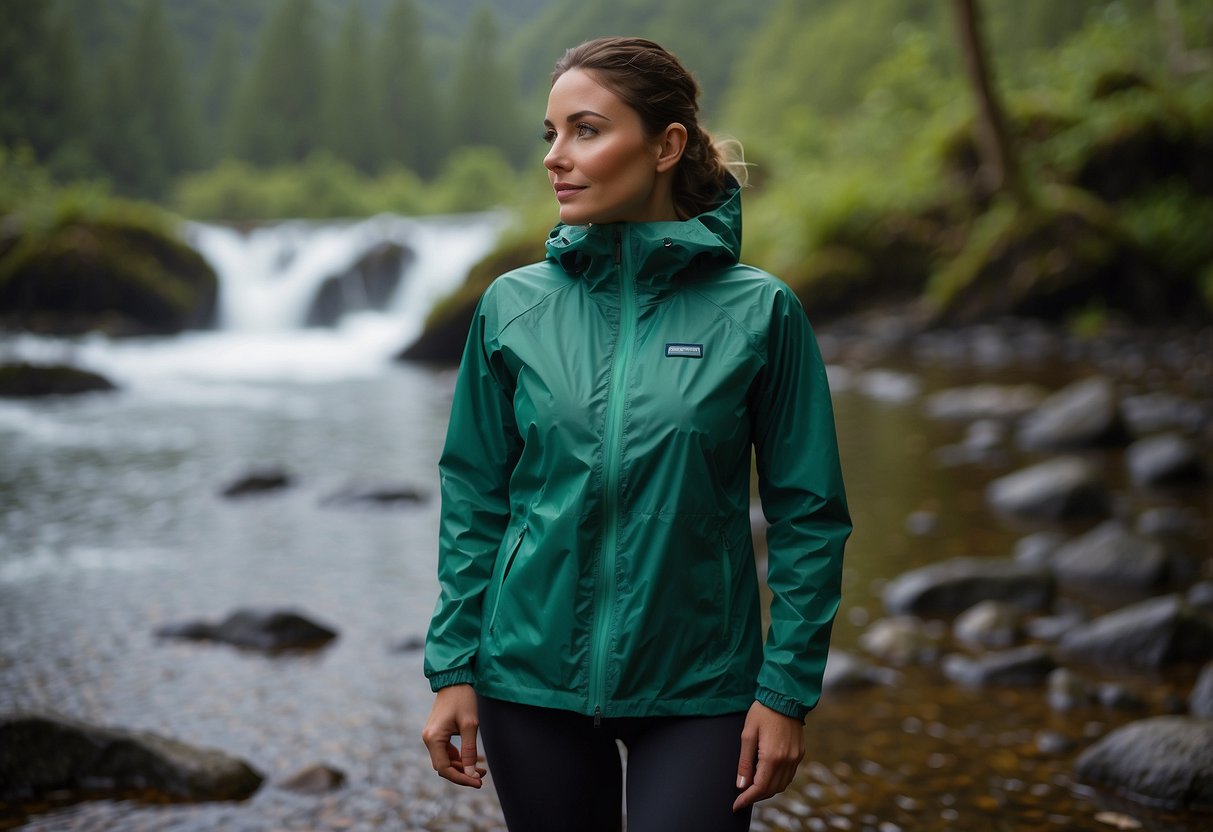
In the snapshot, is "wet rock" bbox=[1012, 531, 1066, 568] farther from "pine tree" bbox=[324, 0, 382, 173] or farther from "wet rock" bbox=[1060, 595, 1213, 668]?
"pine tree" bbox=[324, 0, 382, 173]

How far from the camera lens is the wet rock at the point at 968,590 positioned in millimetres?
6246

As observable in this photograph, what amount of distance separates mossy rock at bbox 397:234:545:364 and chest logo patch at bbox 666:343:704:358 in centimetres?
1728

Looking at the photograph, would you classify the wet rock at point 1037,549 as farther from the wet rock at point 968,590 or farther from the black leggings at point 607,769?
the black leggings at point 607,769

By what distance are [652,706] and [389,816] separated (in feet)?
7.85

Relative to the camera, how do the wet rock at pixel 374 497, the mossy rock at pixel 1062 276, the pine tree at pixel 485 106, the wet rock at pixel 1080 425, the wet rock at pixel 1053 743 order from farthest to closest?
1. the pine tree at pixel 485 106
2. the mossy rock at pixel 1062 276
3. the wet rock at pixel 1080 425
4. the wet rock at pixel 374 497
5. the wet rock at pixel 1053 743

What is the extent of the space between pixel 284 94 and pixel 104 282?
35.4 meters

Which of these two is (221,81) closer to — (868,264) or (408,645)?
(868,264)

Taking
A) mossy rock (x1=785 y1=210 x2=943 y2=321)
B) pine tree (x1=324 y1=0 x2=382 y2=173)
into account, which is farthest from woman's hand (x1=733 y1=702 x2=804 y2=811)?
pine tree (x1=324 y1=0 x2=382 y2=173)

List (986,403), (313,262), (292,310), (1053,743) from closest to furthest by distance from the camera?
(1053,743)
(986,403)
(292,310)
(313,262)

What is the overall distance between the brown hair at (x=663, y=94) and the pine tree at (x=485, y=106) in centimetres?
5892

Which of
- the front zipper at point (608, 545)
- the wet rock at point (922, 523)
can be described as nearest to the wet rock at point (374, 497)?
the wet rock at point (922, 523)

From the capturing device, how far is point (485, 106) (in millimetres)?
60406

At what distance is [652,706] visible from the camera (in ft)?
6.48

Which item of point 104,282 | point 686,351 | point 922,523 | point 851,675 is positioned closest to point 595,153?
point 686,351
